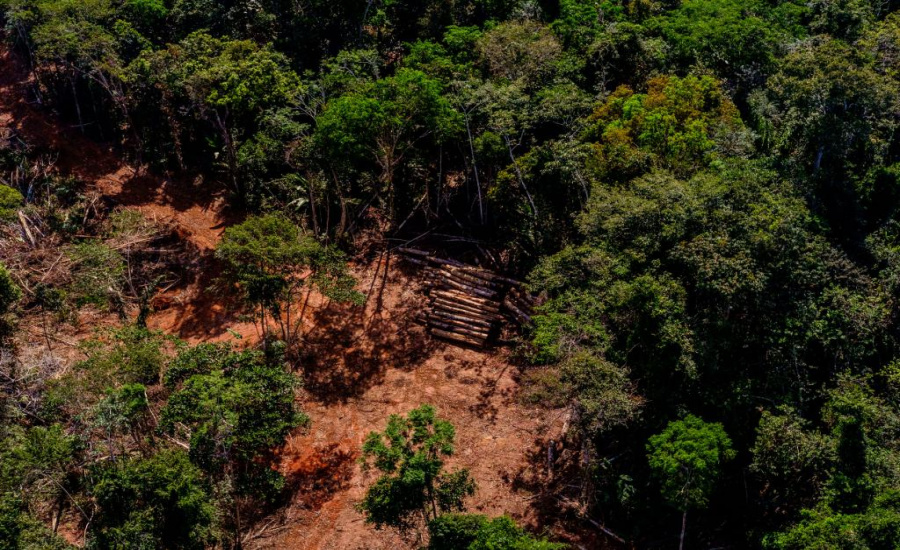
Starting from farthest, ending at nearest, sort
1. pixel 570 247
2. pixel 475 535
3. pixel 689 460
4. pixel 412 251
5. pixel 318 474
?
1. pixel 412 251
2. pixel 318 474
3. pixel 570 247
4. pixel 689 460
5. pixel 475 535

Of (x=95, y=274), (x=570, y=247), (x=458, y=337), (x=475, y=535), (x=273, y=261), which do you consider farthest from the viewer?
(x=458, y=337)

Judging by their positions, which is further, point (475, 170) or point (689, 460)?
point (475, 170)

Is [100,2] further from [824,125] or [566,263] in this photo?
[824,125]

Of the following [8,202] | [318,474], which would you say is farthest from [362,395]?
[8,202]

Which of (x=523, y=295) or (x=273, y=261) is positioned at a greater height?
(x=273, y=261)

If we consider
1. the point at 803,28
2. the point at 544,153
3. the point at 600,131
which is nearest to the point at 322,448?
the point at 544,153

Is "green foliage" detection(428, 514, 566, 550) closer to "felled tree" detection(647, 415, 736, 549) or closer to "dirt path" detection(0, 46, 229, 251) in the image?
"felled tree" detection(647, 415, 736, 549)

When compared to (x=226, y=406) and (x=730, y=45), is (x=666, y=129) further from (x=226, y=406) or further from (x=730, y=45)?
(x=226, y=406)

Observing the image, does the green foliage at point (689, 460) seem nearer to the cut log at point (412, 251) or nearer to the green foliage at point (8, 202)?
the cut log at point (412, 251)
